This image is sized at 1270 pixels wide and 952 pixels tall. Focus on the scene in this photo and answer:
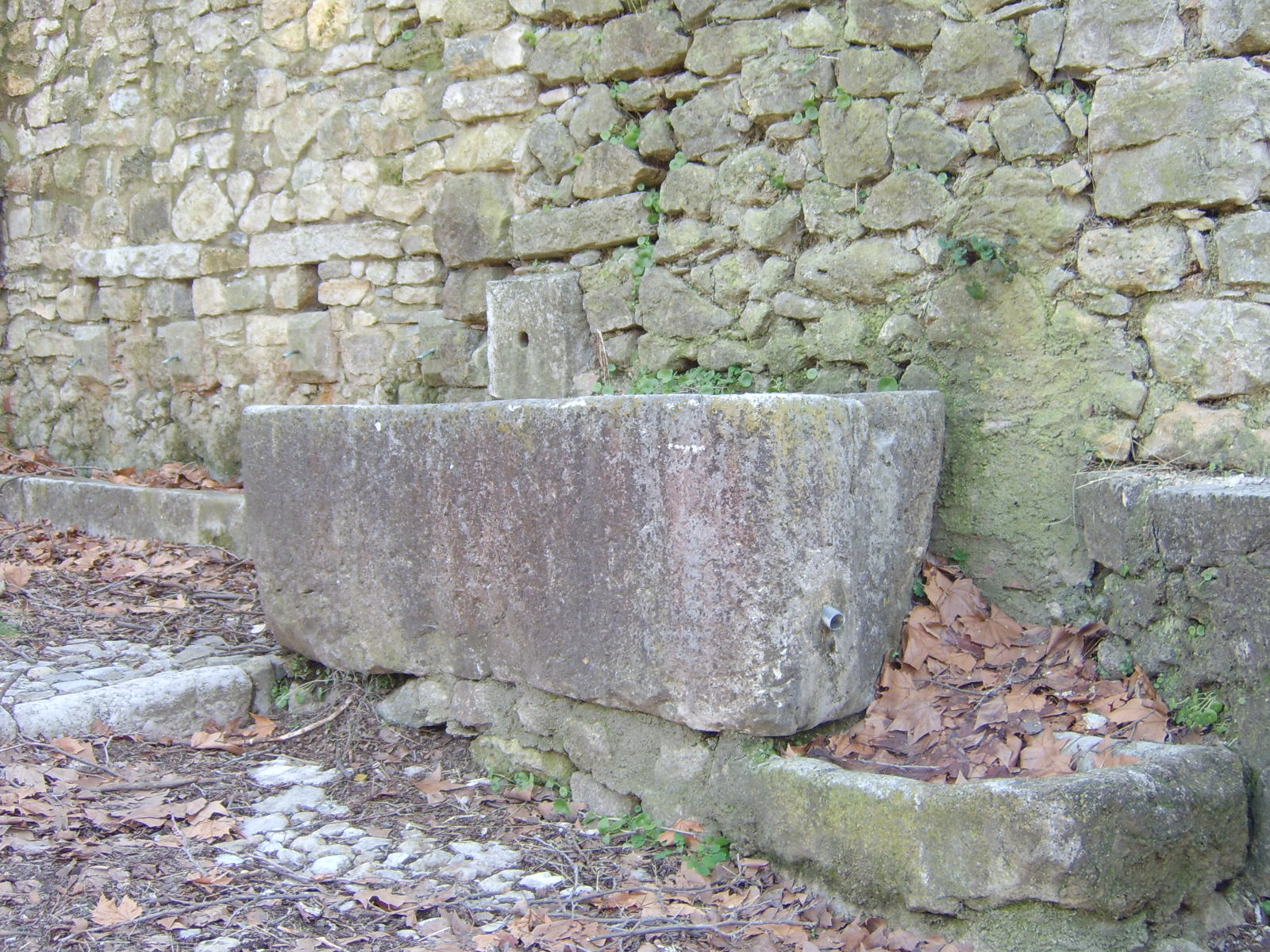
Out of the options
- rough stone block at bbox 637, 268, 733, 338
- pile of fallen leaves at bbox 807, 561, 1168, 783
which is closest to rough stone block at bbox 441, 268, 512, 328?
rough stone block at bbox 637, 268, 733, 338

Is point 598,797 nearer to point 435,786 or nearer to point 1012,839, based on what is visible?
point 435,786

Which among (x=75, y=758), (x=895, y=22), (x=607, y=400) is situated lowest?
(x=75, y=758)

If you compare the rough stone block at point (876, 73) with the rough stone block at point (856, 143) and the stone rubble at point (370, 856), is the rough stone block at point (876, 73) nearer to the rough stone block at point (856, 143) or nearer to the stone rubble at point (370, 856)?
the rough stone block at point (856, 143)

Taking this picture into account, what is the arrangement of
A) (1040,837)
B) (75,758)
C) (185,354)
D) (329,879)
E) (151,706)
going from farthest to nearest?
(185,354) < (151,706) < (75,758) < (329,879) < (1040,837)

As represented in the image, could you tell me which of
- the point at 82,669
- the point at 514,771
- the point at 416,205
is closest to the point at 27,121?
the point at 416,205

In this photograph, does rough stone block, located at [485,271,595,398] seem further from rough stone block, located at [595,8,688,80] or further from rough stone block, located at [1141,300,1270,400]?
rough stone block, located at [1141,300,1270,400]

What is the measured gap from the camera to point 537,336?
351 centimetres

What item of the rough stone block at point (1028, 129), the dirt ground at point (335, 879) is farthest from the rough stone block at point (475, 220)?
the rough stone block at point (1028, 129)

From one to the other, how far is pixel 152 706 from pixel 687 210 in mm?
1985

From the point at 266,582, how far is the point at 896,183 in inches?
77.7

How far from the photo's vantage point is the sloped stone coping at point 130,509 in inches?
162

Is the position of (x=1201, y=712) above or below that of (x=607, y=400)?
below

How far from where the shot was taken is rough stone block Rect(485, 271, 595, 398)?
11.3ft

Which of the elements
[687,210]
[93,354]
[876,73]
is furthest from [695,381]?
[93,354]
